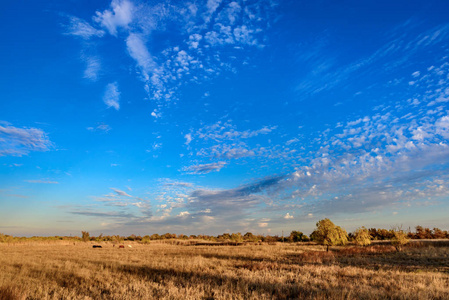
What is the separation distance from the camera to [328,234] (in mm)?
31781

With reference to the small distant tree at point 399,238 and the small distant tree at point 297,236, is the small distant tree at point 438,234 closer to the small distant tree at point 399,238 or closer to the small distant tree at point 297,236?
the small distant tree at point 297,236

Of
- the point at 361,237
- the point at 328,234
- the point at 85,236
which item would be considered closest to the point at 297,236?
the point at 361,237

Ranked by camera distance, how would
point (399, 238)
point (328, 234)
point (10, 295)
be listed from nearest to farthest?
point (10, 295) < point (328, 234) < point (399, 238)

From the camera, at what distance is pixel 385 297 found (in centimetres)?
952

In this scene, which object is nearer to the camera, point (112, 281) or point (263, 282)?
point (263, 282)

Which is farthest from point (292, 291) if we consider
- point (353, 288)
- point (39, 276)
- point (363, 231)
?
point (363, 231)

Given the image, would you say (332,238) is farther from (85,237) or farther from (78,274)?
(85,237)

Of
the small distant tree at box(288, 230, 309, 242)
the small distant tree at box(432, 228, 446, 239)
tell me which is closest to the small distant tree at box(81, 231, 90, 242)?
the small distant tree at box(288, 230, 309, 242)

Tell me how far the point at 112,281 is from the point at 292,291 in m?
9.73

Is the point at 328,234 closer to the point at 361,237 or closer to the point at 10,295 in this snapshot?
the point at 361,237

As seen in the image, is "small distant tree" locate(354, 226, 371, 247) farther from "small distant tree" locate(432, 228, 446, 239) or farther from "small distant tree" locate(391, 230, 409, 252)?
"small distant tree" locate(432, 228, 446, 239)

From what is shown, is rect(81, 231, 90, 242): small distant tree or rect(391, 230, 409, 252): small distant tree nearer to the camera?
rect(391, 230, 409, 252): small distant tree

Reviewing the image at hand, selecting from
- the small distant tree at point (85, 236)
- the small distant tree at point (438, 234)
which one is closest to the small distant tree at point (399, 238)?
the small distant tree at point (438, 234)

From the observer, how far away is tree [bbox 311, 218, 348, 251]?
3194 centimetres
